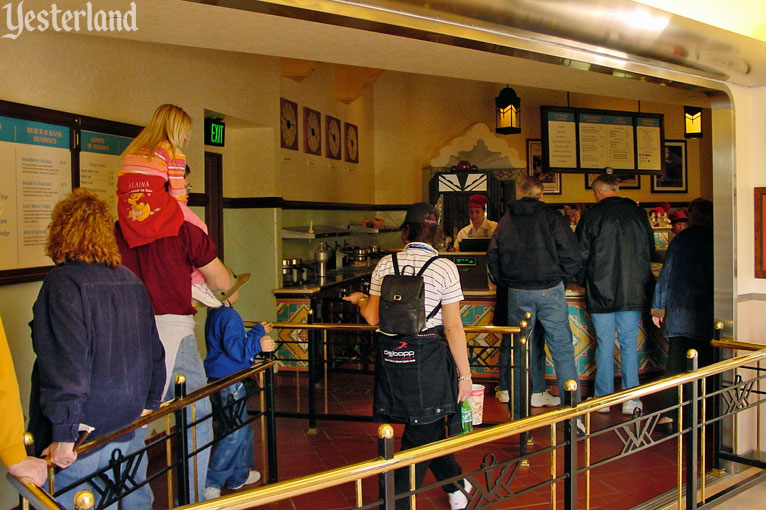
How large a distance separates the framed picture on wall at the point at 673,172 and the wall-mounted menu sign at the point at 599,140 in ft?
7.59

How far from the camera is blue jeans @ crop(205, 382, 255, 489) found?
4027 mm

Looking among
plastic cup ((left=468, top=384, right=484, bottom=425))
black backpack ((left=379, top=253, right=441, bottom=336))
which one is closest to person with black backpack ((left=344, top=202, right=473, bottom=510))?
black backpack ((left=379, top=253, right=441, bottom=336))

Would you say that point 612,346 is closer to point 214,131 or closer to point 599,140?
point 214,131

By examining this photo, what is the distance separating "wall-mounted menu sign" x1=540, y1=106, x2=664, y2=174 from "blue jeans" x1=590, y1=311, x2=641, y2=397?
4380mm

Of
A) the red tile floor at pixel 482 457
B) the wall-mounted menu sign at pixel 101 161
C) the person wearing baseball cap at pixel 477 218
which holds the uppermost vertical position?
the wall-mounted menu sign at pixel 101 161

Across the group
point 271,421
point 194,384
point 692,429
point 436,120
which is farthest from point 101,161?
point 436,120

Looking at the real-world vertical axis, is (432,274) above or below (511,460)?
above

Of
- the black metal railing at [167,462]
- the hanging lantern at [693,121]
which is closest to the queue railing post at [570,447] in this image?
the black metal railing at [167,462]

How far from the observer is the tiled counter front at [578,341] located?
243 inches

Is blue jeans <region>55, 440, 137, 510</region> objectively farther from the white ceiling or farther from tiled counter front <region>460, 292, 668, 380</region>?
tiled counter front <region>460, 292, 668, 380</region>

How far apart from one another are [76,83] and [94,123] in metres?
0.27

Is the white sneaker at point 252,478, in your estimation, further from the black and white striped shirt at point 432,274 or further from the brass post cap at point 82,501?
Result: the brass post cap at point 82,501

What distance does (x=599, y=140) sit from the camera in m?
10.1

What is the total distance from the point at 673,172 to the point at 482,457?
32.4 ft
